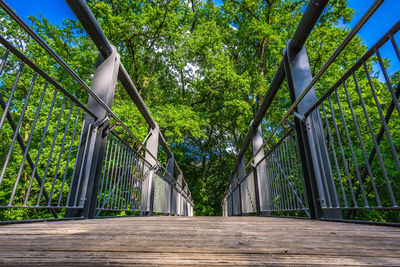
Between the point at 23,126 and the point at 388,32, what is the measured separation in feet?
32.5

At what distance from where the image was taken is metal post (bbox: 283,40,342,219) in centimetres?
189

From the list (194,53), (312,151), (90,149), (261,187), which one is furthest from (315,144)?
(194,53)

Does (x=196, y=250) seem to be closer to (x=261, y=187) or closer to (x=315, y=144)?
(x=315, y=144)

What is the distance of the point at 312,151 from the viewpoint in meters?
2.07

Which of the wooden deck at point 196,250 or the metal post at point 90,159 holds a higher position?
the metal post at point 90,159

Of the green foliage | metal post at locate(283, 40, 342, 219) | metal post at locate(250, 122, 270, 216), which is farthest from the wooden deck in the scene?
the green foliage

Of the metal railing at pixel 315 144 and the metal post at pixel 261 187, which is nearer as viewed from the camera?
the metal railing at pixel 315 144

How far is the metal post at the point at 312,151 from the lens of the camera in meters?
1.89

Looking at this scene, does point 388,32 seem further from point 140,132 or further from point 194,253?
point 140,132

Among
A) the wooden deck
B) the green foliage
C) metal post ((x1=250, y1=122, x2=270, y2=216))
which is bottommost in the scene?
the wooden deck

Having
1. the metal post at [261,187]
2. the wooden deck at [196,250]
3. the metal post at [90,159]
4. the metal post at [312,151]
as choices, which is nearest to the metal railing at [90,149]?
the metal post at [90,159]

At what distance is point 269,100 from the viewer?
12.6ft

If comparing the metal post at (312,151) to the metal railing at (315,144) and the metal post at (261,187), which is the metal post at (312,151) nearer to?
the metal railing at (315,144)

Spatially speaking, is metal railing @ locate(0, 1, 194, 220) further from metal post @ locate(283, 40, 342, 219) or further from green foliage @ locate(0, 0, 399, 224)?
green foliage @ locate(0, 0, 399, 224)
